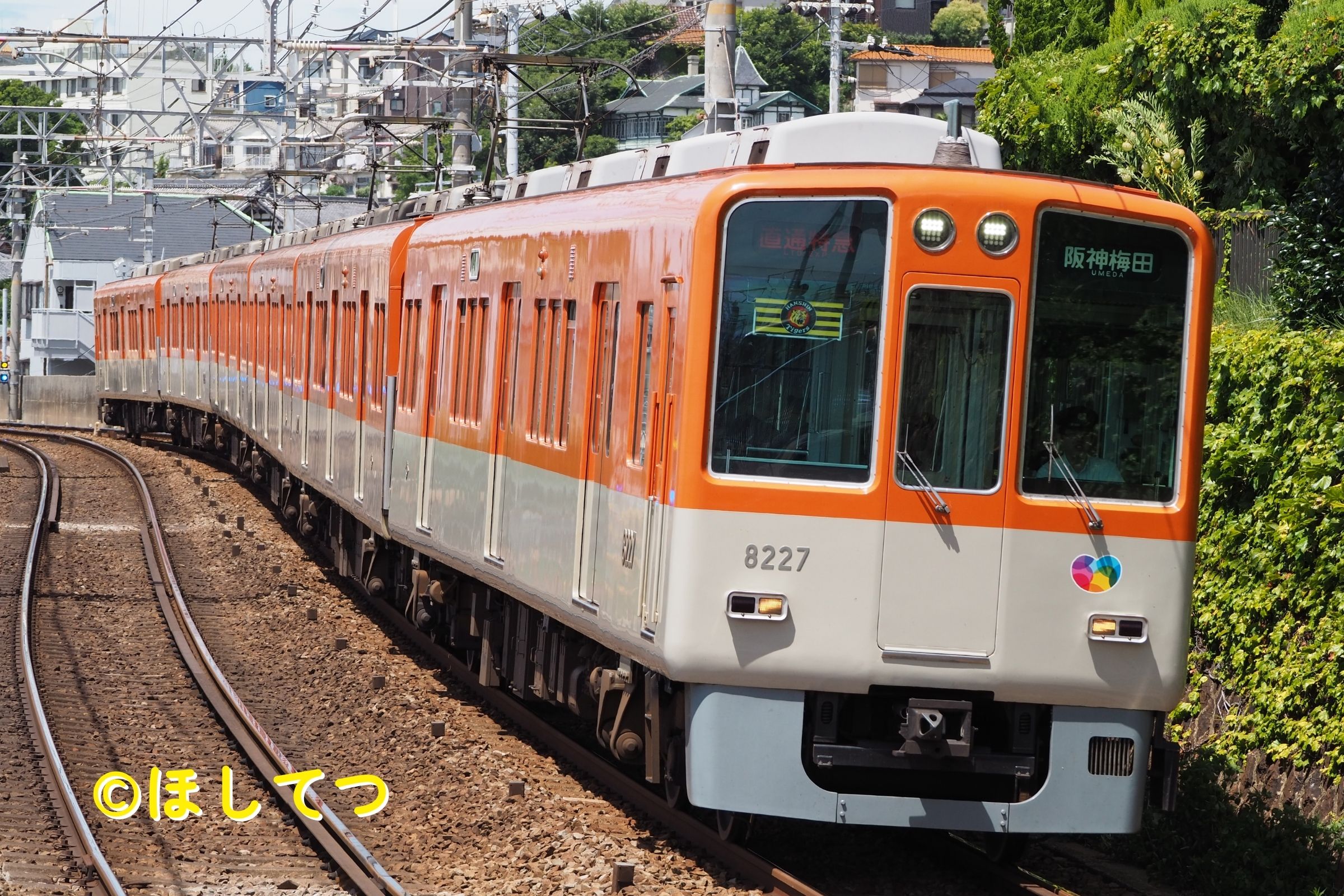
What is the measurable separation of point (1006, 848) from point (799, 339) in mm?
2263

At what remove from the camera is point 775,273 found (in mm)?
6922

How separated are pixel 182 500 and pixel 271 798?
15521 mm

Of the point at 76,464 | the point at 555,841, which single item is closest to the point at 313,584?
the point at 555,841

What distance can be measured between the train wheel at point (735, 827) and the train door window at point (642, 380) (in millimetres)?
1430

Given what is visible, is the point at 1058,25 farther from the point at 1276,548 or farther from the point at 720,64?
the point at 1276,548

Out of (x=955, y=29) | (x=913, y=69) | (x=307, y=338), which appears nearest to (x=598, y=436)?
(x=307, y=338)

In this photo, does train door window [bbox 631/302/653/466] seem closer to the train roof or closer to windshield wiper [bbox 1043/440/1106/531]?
the train roof

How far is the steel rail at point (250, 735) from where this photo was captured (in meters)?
7.61

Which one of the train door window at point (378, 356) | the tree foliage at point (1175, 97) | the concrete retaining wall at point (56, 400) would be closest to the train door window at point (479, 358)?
the train door window at point (378, 356)

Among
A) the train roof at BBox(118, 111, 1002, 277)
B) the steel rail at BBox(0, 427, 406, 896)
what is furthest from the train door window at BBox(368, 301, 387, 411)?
the train roof at BBox(118, 111, 1002, 277)

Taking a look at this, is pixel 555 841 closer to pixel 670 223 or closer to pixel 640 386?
pixel 640 386

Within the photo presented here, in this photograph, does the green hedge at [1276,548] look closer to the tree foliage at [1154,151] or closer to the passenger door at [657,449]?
the passenger door at [657,449]

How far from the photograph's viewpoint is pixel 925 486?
6871 mm

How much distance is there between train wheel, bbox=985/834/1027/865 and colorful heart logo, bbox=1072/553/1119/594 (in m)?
1.11
